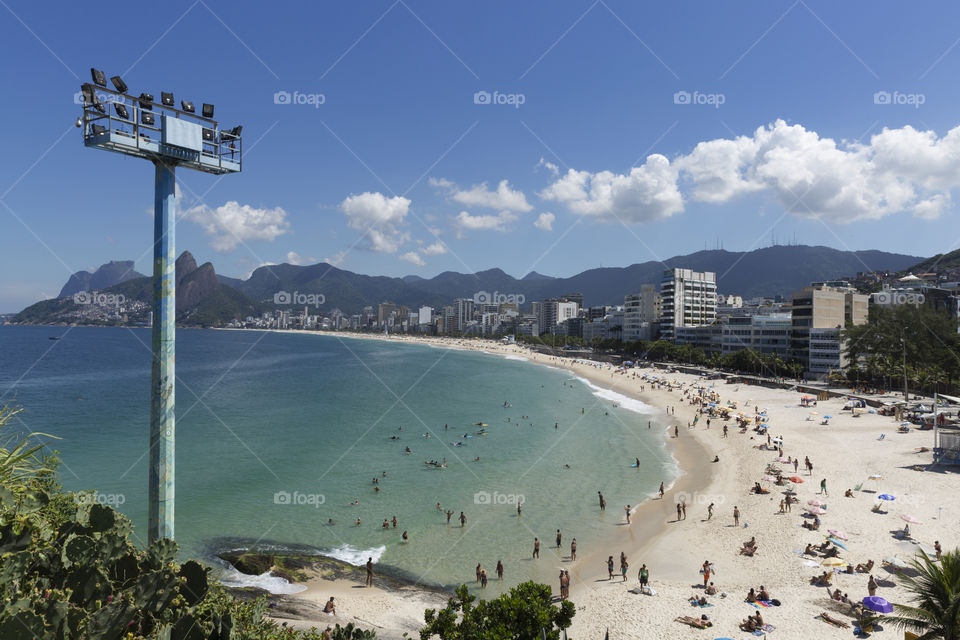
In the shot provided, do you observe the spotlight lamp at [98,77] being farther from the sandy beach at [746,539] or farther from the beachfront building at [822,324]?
the beachfront building at [822,324]

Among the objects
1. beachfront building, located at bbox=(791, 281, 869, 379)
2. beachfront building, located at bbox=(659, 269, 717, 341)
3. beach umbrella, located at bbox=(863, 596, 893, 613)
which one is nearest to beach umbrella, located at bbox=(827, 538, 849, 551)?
beach umbrella, located at bbox=(863, 596, 893, 613)

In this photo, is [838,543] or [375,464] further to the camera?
[375,464]

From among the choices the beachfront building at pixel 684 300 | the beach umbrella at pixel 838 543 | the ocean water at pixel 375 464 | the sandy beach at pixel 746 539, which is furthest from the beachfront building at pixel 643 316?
the beach umbrella at pixel 838 543

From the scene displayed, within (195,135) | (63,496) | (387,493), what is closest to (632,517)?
(387,493)

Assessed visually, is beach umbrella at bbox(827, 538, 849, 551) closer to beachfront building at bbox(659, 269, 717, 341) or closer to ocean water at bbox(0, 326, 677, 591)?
ocean water at bbox(0, 326, 677, 591)

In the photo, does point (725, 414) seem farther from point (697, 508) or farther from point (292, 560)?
point (292, 560)

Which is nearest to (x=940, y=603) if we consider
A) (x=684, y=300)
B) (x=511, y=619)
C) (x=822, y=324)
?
(x=511, y=619)

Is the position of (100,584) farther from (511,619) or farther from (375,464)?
(375,464)
